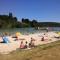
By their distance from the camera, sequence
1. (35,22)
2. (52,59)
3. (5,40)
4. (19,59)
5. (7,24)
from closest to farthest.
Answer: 1. (52,59)
2. (19,59)
3. (5,40)
4. (7,24)
5. (35,22)

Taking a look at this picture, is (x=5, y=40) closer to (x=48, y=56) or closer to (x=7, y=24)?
(x=48, y=56)

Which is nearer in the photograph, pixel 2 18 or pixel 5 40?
pixel 5 40

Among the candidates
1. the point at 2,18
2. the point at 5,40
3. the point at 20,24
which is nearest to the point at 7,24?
the point at 2,18

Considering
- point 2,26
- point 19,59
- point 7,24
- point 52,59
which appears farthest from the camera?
point 7,24

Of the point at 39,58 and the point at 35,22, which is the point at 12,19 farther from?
the point at 39,58

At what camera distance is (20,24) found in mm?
119188

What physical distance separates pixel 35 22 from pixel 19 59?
111 m

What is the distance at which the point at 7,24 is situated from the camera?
10575 centimetres

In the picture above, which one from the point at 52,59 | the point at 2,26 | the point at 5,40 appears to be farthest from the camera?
the point at 2,26

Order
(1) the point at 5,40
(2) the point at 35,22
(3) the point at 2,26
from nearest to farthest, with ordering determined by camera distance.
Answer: (1) the point at 5,40, (3) the point at 2,26, (2) the point at 35,22

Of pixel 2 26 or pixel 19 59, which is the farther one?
pixel 2 26

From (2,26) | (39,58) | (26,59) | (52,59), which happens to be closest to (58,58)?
(52,59)

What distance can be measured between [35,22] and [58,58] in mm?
111394

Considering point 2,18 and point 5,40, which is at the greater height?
point 2,18
